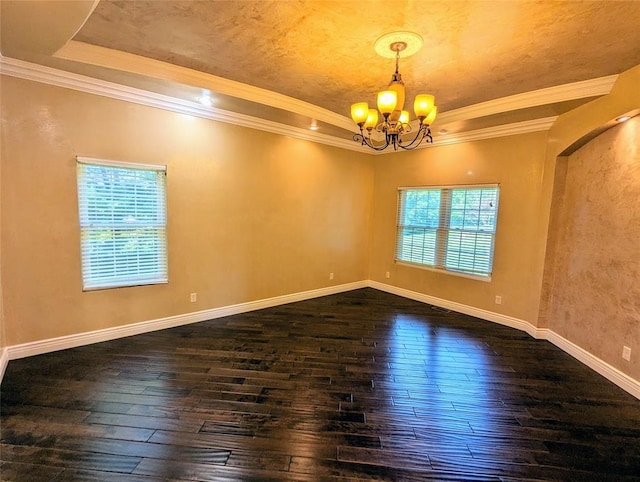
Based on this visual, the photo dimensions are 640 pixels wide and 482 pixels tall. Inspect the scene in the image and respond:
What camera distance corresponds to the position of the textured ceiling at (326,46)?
6.75ft

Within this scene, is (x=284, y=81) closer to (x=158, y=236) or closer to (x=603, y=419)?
(x=158, y=236)

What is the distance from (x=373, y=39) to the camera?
94.7 inches

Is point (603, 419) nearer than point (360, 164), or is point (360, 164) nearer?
point (603, 419)

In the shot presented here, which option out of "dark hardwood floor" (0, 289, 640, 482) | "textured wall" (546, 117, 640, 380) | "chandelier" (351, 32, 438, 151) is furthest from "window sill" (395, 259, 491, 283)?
"chandelier" (351, 32, 438, 151)

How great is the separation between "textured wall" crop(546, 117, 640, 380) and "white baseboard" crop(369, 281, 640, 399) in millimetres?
63

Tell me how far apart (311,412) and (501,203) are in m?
3.73

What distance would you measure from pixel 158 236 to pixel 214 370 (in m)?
1.76

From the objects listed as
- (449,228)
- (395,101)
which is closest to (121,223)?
(395,101)

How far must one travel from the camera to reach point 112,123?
321 centimetres

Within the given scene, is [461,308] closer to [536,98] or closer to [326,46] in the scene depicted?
[536,98]

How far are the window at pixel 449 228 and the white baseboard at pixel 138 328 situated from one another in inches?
75.7

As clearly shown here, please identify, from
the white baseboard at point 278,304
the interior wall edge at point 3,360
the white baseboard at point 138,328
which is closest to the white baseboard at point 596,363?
the white baseboard at point 278,304

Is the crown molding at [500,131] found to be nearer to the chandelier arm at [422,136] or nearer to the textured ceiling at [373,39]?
the chandelier arm at [422,136]

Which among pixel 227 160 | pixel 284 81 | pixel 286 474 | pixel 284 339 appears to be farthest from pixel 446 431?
pixel 227 160
